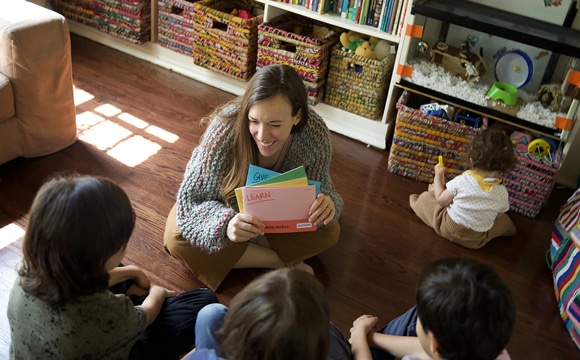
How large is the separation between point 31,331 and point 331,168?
164 centimetres

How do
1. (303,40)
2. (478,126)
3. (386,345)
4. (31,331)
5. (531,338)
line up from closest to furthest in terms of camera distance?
(31,331) < (386,345) < (531,338) < (478,126) < (303,40)

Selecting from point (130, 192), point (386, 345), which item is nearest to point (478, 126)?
point (386, 345)

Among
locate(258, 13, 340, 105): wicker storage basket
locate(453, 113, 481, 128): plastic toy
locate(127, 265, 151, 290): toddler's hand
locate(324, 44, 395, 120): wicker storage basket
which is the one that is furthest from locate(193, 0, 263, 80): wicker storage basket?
locate(127, 265, 151, 290): toddler's hand

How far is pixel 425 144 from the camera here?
8.00 ft

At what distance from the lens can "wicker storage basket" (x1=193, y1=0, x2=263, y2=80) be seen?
9.22 ft

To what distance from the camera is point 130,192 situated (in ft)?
7.39

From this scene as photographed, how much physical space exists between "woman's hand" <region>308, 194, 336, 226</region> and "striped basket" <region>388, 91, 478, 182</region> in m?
0.77

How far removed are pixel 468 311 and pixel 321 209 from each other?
727mm

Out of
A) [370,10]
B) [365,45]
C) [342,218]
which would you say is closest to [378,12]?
[370,10]

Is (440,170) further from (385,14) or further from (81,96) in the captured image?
(81,96)

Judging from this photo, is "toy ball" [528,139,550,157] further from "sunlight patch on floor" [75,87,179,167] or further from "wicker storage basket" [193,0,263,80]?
"sunlight patch on floor" [75,87,179,167]

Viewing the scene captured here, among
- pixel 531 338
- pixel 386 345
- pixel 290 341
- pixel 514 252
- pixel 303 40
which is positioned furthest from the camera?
pixel 303 40

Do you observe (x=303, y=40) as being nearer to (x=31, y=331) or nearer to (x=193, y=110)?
(x=193, y=110)

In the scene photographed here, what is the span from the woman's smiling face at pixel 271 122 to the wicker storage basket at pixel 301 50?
38.4 inches
